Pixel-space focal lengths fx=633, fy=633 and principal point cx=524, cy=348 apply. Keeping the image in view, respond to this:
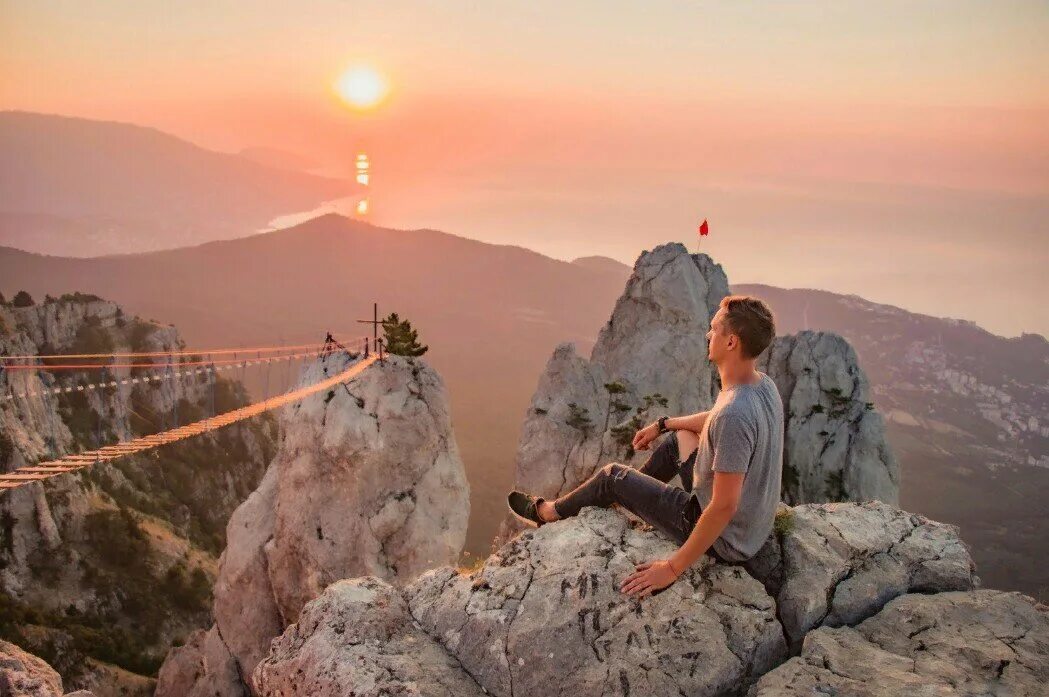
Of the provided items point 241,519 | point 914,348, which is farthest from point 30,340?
point 914,348

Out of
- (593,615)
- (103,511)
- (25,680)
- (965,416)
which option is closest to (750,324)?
(593,615)

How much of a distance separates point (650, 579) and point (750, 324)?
9.70 ft

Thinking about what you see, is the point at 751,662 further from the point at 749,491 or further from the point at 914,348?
the point at 914,348

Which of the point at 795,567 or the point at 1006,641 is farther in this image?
the point at 795,567

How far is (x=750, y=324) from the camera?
269 inches

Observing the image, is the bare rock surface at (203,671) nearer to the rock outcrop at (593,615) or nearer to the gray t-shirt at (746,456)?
the rock outcrop at (593,615)

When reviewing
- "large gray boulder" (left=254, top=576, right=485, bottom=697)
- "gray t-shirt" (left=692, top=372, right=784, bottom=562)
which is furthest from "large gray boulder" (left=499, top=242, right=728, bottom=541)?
"gray t-shirt" (left=692, top=372, right=784, bottom=562)

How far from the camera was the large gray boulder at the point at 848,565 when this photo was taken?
729 centimetres

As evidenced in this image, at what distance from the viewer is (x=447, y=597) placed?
7977 mm

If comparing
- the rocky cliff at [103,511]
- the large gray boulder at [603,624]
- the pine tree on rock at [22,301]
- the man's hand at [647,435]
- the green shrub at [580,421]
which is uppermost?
the pine tree on rock at [22,301]

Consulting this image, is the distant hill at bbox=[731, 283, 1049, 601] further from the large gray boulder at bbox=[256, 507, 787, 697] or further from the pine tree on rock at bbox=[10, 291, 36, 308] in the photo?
the pine tree on rock at bbox=[10, 291, 36, 308]

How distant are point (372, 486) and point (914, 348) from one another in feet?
551

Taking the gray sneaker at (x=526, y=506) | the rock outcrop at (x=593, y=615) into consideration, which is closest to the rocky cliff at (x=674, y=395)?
the gray sneaker at (x=526, y=506)

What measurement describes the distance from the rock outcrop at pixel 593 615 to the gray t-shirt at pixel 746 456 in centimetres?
60
